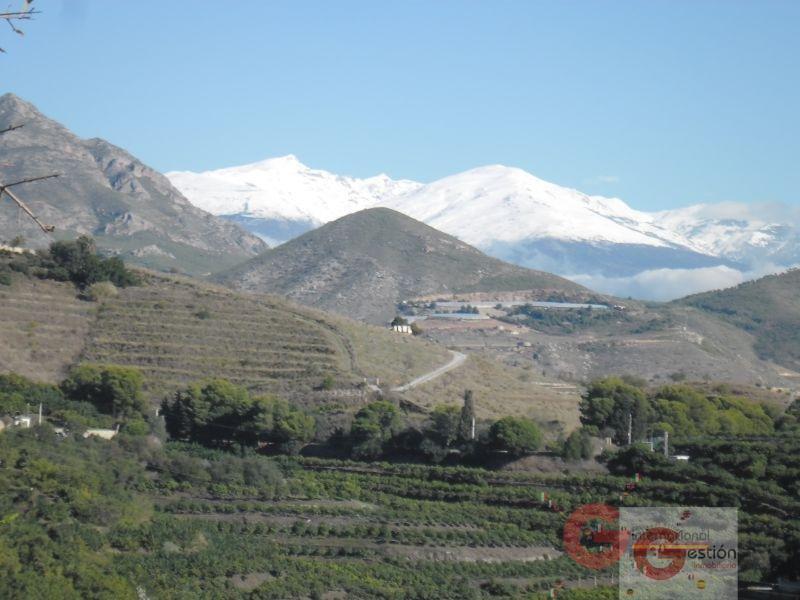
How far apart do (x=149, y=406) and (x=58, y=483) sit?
1921 centimetres

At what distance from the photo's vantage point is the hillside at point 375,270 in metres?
148

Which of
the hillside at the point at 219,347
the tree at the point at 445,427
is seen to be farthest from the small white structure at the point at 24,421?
the tree at the point at 445,427

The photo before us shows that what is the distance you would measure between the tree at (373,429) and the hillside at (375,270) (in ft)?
254

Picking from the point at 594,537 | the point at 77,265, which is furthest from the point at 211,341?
the point at 594,537

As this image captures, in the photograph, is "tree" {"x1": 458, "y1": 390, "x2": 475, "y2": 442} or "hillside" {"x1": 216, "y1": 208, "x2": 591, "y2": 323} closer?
"tree" {"x1": 458, "y1": 390, "x2": 475, "y2": 442}

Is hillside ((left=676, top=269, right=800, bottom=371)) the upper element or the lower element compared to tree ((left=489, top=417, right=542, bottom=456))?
upper

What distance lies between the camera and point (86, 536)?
3947 cm

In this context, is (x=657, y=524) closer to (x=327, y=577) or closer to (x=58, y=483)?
(x=327, y=577)

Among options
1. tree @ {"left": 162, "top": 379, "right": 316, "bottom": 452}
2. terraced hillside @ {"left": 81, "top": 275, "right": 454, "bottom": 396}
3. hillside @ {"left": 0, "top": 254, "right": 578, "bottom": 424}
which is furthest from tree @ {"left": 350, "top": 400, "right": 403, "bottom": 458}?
terraced hillside @ {"left": 81, "top": 275, "right": 454, "bottom": 396}

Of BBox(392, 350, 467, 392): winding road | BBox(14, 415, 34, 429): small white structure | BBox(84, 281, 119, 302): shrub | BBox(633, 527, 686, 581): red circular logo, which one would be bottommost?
BBox(633, 527, 686, 581): red circular logo

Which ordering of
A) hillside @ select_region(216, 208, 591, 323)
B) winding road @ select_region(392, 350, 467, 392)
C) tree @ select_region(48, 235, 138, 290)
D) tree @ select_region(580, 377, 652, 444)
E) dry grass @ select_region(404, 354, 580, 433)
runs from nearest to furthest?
tree @ select_region(580, 377, 652, 444) → dry grass @ select_region(404, 354, 580, 433) → winding road @ select_region(392, 350, 467, 392) → tree @ select_region(48, 235, 138, 290) → hillside @ select_region(216, 208, 591, 323)

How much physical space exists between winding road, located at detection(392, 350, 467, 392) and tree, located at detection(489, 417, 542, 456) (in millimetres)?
14034

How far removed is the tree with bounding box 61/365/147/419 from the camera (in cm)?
6247

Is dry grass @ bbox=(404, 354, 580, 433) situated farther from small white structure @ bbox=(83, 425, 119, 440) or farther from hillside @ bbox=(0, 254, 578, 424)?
small white structure @ bbox=(83, 425, 119, 440)
